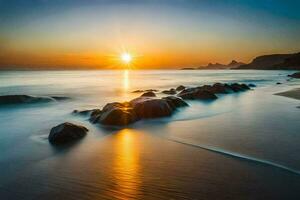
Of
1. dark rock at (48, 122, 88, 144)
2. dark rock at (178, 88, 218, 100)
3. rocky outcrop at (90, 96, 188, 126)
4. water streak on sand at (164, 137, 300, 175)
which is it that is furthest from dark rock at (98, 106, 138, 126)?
dark rock at (178, 88, 218, 100)

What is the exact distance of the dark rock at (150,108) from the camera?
39.3ft

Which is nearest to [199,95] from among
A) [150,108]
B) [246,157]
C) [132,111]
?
[150,108]

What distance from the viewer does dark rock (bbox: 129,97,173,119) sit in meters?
12.0

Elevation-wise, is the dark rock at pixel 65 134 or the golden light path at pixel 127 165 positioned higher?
the dark rock at pixel 65 134

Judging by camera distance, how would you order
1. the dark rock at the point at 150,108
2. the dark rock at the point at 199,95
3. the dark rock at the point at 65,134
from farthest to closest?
the dark rock at the point at 199,95, the dark rock at the point at 150,108, the dark rock at the point at 65,134

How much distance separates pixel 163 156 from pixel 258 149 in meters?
2.41

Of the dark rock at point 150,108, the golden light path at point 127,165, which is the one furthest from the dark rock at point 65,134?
the dark rock at point 150,108

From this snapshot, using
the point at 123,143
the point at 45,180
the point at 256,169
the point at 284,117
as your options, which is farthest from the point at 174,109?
the point at 45,180

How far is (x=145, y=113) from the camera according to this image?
1196 cm

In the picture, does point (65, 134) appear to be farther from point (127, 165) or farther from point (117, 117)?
point (127, 165)

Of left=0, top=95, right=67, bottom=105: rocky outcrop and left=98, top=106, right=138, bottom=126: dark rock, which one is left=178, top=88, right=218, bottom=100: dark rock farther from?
left=0, top=95, right=67, bottom=105: rocky outcrop

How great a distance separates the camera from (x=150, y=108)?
12.1m

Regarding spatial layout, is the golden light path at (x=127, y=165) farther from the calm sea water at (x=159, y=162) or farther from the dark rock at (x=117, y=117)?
the dark rock at (x=117, y=117)

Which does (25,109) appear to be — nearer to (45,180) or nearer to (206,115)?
(206,115)
